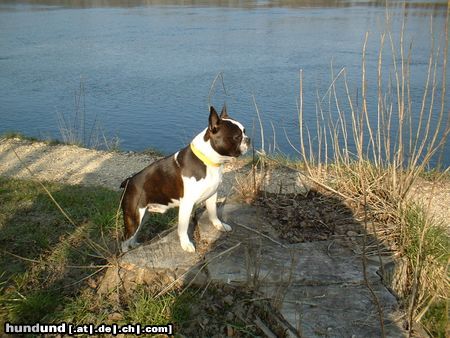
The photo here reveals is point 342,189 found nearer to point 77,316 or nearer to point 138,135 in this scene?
point 77,316

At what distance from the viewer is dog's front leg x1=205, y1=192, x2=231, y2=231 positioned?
442 cm

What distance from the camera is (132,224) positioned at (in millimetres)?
4398

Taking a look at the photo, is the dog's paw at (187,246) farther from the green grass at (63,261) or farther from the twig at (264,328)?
the twig at (264,328)

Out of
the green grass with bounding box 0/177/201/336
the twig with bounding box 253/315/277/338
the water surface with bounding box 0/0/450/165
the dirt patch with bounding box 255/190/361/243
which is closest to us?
the twig with bounding box 253/315/277/338

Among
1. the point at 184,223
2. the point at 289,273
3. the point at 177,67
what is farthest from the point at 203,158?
the point at 177,67

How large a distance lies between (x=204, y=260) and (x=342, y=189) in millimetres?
2002

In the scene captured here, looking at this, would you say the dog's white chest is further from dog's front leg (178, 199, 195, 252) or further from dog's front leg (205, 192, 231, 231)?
dog's front leg (205, 192, 231, 231)

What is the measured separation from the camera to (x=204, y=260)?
13.1 ft

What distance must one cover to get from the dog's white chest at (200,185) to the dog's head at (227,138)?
0.66 ft

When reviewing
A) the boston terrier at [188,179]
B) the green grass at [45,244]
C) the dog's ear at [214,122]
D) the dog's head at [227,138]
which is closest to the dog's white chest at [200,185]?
the boston terrier at [188,179]

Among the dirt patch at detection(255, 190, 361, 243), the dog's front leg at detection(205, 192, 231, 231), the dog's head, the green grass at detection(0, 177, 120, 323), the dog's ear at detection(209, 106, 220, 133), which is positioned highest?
the dog's ear at detection(209, 106, 220, 133)

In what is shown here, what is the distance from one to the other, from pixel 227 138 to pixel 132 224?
127 cm

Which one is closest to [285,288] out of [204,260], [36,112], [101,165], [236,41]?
[204,260]

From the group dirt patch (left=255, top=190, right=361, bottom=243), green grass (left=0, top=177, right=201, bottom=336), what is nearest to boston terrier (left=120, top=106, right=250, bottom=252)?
green grass (left=0, top=177, right=201, bottom=336)
